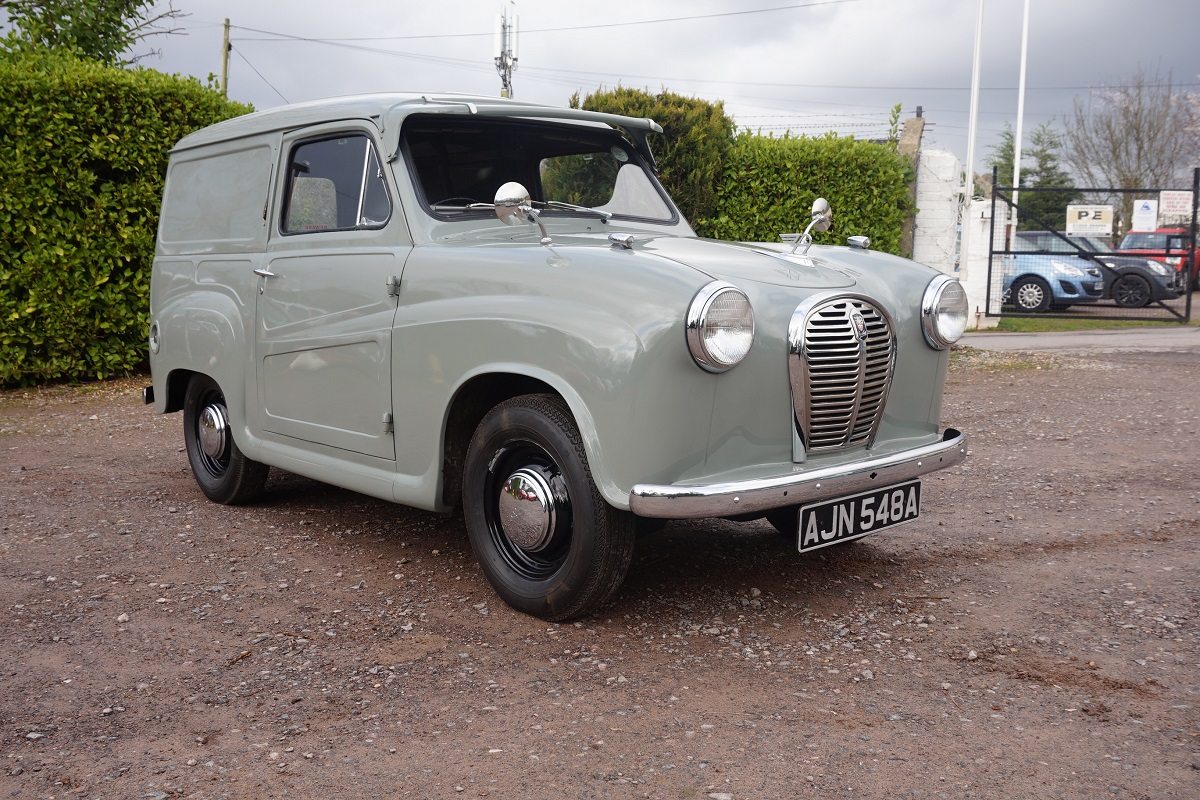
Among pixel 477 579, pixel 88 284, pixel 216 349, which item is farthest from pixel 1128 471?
pixel 88 284

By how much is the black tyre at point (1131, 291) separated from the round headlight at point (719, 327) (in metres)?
16.3

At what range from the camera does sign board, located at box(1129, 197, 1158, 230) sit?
772 inches

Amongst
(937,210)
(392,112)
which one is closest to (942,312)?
(392,112)

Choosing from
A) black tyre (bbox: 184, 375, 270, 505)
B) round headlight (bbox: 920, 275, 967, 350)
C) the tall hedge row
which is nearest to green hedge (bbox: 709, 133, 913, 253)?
the tall hedge row

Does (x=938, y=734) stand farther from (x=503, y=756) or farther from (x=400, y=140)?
(x=400, y=140)

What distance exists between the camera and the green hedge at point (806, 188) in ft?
37.8

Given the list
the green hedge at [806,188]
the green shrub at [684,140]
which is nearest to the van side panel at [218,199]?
the green shrub at [684,140]

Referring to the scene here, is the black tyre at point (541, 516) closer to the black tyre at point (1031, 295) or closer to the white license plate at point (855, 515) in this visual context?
the white license plate at point (855, 515)

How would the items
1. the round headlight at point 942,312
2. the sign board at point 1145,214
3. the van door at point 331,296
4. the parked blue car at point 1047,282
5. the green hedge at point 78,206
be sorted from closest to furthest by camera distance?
the round headlight at point 942,312, the van door at point 331,296, the green hedge at point 78,206, the parked blue car at point 1047,282, the sign board at point 1145,214

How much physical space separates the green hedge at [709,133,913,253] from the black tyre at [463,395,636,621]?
8089 mm

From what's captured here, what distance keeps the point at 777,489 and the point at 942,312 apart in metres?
1.22

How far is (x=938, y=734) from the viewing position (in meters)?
2.91

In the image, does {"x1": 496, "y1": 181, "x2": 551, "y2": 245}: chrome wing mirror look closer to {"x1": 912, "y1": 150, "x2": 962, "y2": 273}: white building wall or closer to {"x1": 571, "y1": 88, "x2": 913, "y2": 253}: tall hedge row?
{"x1": 571, "y1": 88, "x2": 913, "y2": 253}: tall hedge row

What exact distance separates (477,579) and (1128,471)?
13.6 feet
